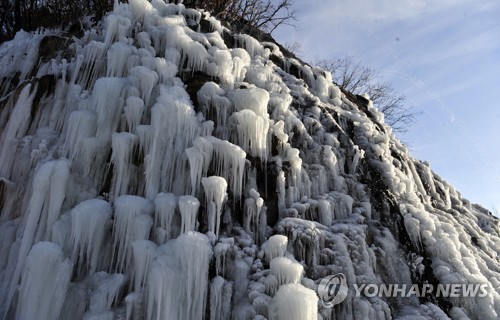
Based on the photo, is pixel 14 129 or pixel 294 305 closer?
pixel 294 305

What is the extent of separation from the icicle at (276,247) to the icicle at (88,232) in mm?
1758

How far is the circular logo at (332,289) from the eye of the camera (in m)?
4.16

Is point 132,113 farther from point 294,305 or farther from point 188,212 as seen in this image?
point 294,305

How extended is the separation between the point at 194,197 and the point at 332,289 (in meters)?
1.80

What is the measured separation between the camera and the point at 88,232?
13.4 ft

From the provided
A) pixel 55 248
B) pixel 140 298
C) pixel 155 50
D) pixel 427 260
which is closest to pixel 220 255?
pixel 140 298

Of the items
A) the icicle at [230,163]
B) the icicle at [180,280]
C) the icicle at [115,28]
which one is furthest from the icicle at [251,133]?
the icicle at [115,28]

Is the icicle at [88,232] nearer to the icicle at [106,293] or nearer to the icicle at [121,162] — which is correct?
the icicle at [106,293]

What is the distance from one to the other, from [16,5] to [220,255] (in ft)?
27.5

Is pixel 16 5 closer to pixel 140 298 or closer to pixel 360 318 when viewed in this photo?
pixel 140 298

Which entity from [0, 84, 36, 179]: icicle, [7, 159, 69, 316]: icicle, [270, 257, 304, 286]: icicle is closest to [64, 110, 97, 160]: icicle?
[7, 159, 69, 316]: icicle

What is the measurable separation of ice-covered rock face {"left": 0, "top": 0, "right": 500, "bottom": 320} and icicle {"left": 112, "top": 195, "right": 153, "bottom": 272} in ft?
0.05

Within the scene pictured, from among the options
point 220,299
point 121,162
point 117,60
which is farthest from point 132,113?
point 220,299

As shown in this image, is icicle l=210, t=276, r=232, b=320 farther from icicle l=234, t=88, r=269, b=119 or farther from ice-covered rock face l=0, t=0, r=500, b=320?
icicle l=234, t=88, r=269, b=119
